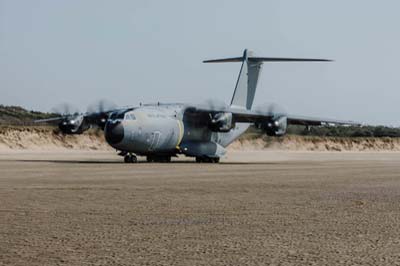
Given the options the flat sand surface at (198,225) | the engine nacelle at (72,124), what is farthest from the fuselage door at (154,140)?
the flat sand surface at (198,225)

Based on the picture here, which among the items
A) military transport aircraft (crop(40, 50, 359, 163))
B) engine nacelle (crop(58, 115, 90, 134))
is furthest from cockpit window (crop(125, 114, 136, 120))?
engine nacelle (crop(58, 115, 90, 134))

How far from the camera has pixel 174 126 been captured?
45938 millimetres

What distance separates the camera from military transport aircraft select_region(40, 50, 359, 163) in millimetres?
42625

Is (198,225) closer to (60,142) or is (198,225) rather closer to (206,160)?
(206,160)

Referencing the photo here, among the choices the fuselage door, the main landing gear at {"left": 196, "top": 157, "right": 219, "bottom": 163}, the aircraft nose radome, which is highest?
the aircraft nose radome

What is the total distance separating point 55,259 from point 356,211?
7430mm

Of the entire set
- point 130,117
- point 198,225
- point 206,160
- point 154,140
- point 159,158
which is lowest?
point 206,160

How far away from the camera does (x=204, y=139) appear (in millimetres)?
48875

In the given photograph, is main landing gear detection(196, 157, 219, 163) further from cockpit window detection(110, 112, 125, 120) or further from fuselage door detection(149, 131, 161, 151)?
cockpit window detection(110, 112, 125, 120)

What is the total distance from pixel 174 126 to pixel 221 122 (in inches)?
120

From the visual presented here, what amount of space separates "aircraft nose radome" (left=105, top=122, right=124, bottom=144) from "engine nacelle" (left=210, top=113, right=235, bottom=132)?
7549mm

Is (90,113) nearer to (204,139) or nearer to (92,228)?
(204,139)

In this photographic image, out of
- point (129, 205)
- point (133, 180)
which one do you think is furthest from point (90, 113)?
point (129, 205)

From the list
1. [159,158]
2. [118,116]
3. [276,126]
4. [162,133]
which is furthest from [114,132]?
[276,126]
